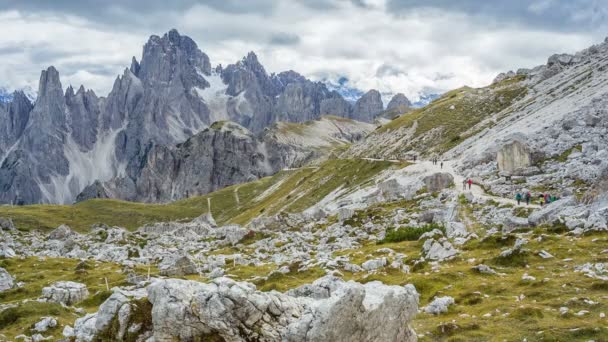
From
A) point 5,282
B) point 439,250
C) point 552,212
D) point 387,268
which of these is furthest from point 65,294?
point 552,212

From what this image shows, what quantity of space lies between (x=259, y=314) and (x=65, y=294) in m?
29.4

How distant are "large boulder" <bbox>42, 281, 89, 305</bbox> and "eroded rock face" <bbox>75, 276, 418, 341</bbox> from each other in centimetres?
2350

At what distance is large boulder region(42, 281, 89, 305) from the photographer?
1700 inches

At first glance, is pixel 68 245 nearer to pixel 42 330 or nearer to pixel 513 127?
pixel 42 330

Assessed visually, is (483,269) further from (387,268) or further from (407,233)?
(407,233)

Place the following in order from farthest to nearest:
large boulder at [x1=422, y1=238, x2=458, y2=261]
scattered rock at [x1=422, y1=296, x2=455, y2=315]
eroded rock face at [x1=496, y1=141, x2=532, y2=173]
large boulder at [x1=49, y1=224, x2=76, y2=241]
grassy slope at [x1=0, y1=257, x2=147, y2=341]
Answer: large boulder at [x1=49, y1=224, x2=76, y2=241] < eroded rock face at [x1=496, y1=141, x2=532, y2=173] < large boulder at [x1=422, y1=238, x2=458, y2=261] < grassy slope at [x1=0, y1=257, x2=147, y2=341] < scattered rock at [x1=422, y1=296, x2=455, y2=315]

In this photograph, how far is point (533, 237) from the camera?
155 feet

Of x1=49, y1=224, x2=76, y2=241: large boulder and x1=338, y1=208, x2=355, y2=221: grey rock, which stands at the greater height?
x1=338, y1=208, x2=355, y2=221: grey rock

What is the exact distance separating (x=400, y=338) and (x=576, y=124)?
90750 mm

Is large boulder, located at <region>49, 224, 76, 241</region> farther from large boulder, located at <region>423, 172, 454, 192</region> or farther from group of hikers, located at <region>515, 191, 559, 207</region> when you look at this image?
group of hikers, located at <region>515, 191, 559, 207</region>

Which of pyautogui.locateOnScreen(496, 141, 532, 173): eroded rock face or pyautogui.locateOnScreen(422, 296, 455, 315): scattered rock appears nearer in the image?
pyautogui.locateOnScreen(422, 296, 455, 315): scattered rock

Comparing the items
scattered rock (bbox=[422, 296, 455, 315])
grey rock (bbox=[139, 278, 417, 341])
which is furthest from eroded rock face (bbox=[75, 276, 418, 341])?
scattered rock (bbox=[422, 296, 455, 315])

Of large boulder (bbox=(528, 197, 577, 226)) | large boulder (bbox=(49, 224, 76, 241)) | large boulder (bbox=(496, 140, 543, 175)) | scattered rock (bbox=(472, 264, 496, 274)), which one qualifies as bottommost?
large boulder (bbox=(49, 224, 76, 241))

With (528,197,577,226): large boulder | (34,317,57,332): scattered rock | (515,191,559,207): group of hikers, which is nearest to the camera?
(34,317,57,332): scattered rock
